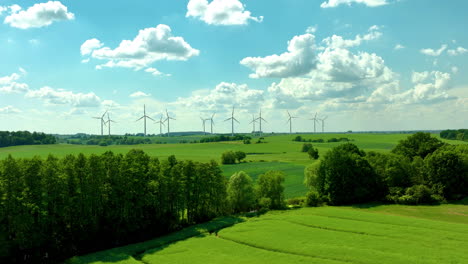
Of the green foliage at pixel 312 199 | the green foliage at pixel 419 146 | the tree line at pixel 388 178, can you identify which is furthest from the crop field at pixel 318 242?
the green foliage at pixel 419 146

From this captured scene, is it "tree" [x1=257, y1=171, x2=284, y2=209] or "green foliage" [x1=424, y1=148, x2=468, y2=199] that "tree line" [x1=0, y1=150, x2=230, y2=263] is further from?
"green foliage" [x1=424, y1=148, x2=468, y2=199]

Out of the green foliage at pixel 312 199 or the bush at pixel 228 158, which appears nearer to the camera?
the green foliage at pixel 312 199

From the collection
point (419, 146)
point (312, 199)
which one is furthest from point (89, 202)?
point (419, 146)

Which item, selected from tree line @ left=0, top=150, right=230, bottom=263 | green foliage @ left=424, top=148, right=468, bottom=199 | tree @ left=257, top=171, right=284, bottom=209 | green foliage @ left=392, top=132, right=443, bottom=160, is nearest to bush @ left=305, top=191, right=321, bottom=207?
tree @ left=257, top=171, right=284, bottom=209

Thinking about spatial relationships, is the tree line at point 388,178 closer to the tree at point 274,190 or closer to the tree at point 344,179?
the tree at point 344,179

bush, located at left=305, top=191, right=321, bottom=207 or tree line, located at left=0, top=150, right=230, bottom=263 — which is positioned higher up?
tree line, located at left=0, top=150, right=230, bottom=263

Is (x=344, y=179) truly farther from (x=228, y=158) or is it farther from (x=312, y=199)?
(x=228, y=158)

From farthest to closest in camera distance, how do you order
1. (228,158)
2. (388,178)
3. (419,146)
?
1. (228,158)
2. (419,146)
3. (388,178)
